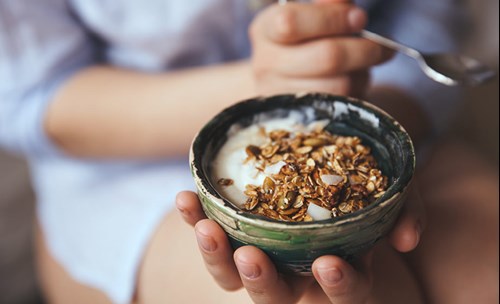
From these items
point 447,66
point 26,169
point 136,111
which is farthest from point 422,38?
point 26,169

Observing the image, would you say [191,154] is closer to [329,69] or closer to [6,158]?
[329,69]

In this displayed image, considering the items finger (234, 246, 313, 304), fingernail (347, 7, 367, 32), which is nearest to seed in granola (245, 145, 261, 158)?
finger (234, 246, 313, 304)

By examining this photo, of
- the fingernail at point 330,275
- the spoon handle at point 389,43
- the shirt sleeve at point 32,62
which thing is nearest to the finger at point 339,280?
the fingernail at point 330,275

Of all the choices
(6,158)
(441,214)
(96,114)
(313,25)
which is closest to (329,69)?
(313,25)

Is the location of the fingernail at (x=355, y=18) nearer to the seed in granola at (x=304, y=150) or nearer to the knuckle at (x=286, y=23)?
the knuckle at (x=286, y=23)

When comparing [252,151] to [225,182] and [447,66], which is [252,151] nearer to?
[225,182]

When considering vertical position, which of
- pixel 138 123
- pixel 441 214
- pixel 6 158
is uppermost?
A: pixel 138 123
